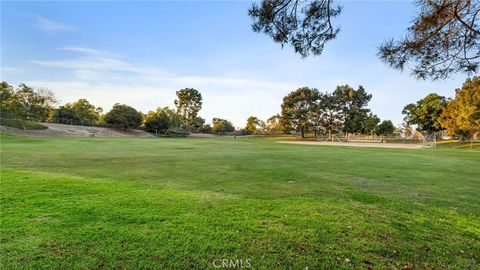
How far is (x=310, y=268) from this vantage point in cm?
242

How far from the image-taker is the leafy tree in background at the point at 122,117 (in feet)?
187

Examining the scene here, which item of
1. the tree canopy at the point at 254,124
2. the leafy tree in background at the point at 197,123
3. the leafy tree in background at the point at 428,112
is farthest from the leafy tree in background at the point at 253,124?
the leafy tree in background at the point at 428,112

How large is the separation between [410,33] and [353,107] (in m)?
54.9

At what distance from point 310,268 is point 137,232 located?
198cm

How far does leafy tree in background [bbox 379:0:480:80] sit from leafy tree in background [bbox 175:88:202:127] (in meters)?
73.7

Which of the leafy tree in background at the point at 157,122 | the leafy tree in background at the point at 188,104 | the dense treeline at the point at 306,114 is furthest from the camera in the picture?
the leafy tree in background at the point at 188,104

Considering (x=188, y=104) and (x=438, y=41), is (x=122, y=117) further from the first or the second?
(x=438, y=41)

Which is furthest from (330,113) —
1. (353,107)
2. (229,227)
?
(229,227)

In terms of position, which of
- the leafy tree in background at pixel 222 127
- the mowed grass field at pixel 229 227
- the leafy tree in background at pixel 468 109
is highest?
the leafy tree in background at pixel 468 109

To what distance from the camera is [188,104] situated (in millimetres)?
77625

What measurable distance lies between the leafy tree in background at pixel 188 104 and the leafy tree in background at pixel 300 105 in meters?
29.9

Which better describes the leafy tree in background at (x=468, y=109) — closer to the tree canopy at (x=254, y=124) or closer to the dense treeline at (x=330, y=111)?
the dense treeline at (x=330, y=111)

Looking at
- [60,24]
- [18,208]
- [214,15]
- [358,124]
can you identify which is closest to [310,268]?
[18,208]

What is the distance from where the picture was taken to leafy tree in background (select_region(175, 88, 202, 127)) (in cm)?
7650
